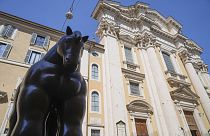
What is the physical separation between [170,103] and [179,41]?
1297cm

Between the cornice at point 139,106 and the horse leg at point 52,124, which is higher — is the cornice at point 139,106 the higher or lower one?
the higher one

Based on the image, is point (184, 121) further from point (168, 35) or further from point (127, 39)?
point (168, 35)

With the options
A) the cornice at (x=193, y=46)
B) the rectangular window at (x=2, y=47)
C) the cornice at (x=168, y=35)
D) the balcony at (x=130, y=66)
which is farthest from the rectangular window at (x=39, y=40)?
the cornice at (x=193, y=46)

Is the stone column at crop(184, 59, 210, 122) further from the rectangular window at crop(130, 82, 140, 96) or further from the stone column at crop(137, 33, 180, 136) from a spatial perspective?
the rectangular window at crop(130, 82, 140, 96)

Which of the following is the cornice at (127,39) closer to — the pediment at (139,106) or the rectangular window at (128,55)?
the rectangular window at (128,55)

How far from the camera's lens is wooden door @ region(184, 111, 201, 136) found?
15742mm

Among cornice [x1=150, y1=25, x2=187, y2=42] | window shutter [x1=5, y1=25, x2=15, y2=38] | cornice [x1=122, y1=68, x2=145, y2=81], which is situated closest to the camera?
window shutter [x1=5, y1=25, x2=15, y2=38]

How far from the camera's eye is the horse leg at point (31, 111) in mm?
1248

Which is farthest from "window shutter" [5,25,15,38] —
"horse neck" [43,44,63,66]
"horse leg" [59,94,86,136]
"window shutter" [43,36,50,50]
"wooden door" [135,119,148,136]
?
"horse leg" [59,94,86,136]

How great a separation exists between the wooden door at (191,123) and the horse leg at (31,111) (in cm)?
1784

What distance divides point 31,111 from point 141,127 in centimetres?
1309

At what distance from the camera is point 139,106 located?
45.2 feet

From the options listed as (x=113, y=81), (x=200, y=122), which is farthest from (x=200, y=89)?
(x=113, y=81)

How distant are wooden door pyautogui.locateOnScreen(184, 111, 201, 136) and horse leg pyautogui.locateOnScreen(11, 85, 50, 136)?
17839 mm
